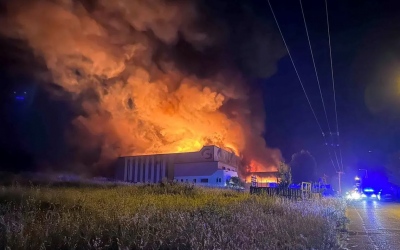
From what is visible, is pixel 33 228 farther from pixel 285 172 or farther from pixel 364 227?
pixel 285 172

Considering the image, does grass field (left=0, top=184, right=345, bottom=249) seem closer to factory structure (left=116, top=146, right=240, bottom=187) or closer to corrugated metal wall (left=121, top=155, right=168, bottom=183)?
factory structure (left=116, top=146, right=240, bottom=187)

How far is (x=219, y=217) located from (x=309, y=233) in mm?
2511

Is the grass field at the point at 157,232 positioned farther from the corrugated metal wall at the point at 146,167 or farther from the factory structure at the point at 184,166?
the corrugated metal wall at the point at 146,167

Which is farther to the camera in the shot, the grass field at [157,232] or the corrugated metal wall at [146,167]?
the corrugated metal wall at [146,167]

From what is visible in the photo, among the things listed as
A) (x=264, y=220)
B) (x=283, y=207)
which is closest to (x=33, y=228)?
(x=264, y=220)

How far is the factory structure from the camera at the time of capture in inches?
2223

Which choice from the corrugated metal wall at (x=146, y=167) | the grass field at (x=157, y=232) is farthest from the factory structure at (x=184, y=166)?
the grass field at (x=157, y=232)

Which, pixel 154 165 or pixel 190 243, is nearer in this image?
pixel 190 243

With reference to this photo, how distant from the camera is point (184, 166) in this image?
58.1m

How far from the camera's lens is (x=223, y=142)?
190 feet

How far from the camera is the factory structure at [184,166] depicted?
Result: 56.5m

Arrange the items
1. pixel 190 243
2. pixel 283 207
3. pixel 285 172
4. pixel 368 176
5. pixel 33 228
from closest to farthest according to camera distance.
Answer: pixel 190 243
pixel 33 228
pixel 283 207
pixel 285 172
pixel 368 176

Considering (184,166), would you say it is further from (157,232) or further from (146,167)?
(157,232)

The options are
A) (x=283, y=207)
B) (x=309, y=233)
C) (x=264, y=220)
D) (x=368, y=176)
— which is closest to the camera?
(x=309, y=233)
